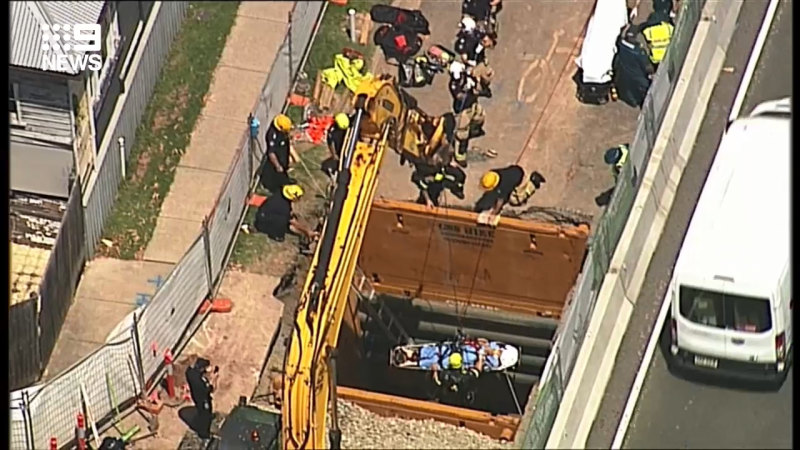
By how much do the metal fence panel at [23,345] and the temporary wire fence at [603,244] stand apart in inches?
357

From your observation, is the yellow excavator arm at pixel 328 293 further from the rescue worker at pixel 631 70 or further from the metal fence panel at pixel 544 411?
the rescue worker at pixel 631 70

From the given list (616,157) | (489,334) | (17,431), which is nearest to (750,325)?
(489,334)

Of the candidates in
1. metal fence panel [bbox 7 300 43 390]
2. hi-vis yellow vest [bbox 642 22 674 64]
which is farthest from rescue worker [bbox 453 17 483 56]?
metal fence panel [bbox 7 300 43 390]

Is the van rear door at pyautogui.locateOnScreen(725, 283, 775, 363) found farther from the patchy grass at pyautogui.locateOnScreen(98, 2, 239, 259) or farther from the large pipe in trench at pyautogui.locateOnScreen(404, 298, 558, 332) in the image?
the patchy grass at pyautogui.locateOnScreen(98, 2, 239, 259)

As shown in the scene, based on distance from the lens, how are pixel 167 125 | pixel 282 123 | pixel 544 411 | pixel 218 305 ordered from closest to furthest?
1. pixel 544 411
2. pixel 218 305
3. pixel 282 123
4. pixel 167 125

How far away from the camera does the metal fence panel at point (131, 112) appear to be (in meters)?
45.8

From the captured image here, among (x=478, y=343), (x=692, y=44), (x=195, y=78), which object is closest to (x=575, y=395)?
(x=478, y=343)

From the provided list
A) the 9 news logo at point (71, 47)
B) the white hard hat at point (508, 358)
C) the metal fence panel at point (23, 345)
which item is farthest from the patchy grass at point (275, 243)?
the white hard hat at point (508, 358)

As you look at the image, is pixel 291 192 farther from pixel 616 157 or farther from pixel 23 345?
pixel 616 157

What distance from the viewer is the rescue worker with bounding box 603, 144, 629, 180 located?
148 feet

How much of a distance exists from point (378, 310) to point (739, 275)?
713 cm

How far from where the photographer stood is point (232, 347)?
144 feet

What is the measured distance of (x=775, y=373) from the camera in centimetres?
4106

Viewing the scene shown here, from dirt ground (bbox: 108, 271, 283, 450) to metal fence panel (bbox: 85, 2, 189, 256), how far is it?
9.43ft
